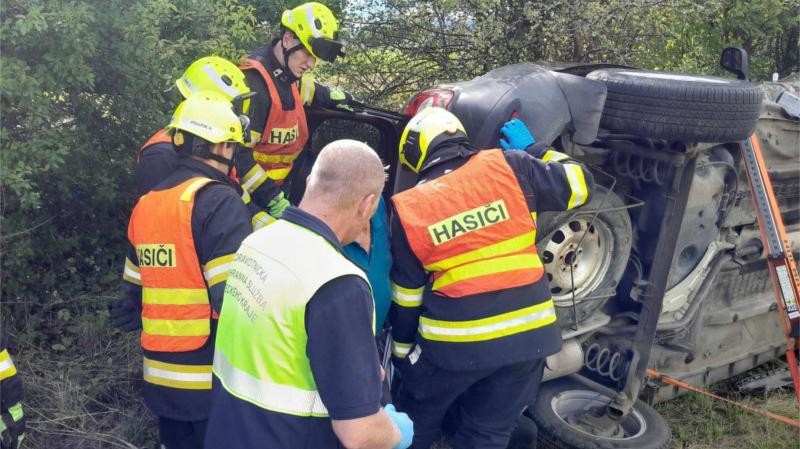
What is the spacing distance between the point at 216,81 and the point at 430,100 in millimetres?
1116

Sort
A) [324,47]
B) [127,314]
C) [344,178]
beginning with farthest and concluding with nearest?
[324,47] → [127,314] → [344,178]

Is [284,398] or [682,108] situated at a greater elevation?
[682,108]

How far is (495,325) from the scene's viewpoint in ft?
10.0

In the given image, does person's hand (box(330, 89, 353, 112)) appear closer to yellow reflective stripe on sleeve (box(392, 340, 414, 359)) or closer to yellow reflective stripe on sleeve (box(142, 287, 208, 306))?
yellow reflective stripe on sleeve (box(392, 340, 414, 359))

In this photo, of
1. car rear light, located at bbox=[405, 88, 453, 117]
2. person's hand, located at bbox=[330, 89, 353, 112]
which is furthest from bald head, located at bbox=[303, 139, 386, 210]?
person's hand, located at bbox=[330, 89, 353, 112]

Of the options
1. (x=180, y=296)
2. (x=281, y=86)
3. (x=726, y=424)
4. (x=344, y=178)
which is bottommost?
(x=726, y=424)

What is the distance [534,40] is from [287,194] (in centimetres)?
242

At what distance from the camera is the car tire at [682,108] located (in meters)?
3.53

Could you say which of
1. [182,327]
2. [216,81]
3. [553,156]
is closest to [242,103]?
[216,81]

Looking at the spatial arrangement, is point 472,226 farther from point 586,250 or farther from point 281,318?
point 281,318

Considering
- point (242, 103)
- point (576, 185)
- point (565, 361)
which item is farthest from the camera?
point (242, 103)

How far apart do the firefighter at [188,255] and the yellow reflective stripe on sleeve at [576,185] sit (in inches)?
52.7

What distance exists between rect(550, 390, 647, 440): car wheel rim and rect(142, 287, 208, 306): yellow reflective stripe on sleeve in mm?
1956

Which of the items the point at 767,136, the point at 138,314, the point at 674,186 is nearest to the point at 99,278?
the point at 138,314
